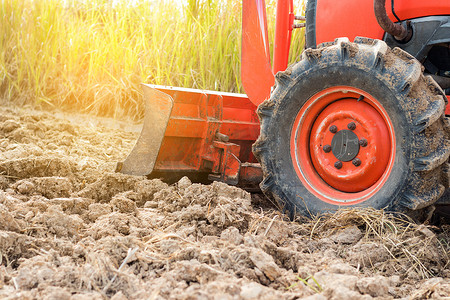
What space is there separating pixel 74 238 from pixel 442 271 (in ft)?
5.01

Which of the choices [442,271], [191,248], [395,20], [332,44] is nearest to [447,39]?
[395,20]

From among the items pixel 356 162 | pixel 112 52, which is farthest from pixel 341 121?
pixel 112 52

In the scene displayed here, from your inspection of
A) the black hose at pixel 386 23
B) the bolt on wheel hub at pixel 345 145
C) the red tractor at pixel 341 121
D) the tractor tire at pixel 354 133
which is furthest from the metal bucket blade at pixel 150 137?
the black hose at pixel 386 23

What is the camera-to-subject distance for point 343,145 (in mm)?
2488

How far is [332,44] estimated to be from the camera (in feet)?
8.38

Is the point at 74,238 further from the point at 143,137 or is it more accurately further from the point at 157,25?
the point at 157,25

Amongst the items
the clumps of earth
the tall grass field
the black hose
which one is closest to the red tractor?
the black hose

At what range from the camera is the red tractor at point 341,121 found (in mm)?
2225

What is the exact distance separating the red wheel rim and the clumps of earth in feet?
0.61

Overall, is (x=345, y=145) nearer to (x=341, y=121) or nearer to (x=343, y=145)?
(x=343, y=145)

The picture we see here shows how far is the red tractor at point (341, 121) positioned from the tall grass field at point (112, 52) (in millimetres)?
2616

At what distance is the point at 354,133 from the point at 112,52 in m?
4.42

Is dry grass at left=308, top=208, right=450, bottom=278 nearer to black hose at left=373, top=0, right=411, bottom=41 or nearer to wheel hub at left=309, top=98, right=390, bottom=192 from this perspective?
wheel hub at left=309, top=98, right=390, bottom=192

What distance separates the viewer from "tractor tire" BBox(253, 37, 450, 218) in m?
2.21
